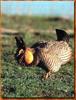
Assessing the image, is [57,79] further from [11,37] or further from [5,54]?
[11,37]

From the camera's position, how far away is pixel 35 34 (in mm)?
9320

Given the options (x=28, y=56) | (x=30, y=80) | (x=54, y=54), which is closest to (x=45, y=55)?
(x=54, y=54)

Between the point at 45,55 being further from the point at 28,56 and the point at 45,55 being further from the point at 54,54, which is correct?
the point at 28,56

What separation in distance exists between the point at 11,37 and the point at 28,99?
3330 mm

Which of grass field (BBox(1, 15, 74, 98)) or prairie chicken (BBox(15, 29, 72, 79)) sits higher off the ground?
prairie chicken (BBox(15, 29, 72, 79))

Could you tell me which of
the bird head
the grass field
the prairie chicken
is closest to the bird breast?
the prairie chicken

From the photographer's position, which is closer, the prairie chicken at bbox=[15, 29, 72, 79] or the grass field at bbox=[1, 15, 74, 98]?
the grass field at bbox=[1, 15, 74, 98]

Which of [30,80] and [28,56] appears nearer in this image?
[28,56]

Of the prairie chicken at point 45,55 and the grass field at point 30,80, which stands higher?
the prairie chicken at point 45,55

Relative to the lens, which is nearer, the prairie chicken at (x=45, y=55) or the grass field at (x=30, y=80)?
the grass field at (x=30, y=80)

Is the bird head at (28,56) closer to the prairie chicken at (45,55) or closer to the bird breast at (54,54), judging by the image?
the prairie chicken at (45,55)

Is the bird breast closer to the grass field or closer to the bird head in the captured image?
the bird head

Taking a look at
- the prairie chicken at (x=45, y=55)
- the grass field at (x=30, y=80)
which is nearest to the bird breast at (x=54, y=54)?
the prairie chicken at (x=45, y=55)

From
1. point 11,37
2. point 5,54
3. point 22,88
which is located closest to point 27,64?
point 22,88
